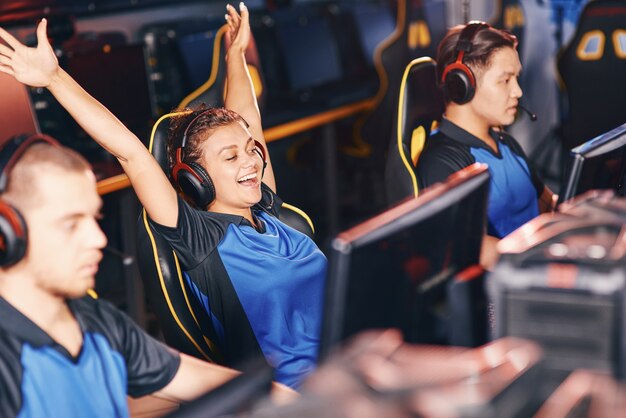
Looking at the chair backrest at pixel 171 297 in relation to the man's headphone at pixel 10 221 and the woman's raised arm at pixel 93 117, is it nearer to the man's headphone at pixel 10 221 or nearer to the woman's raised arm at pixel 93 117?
the woman's raised arm at pixel 93 117

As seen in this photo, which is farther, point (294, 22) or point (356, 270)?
point (294, 22)

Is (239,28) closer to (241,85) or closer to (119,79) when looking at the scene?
(241,85)

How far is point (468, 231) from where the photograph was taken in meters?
1.30

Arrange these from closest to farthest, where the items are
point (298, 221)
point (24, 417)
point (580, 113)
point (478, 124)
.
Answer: point (24, 417), point (298, 221), point (478, 124), point (580, 113)

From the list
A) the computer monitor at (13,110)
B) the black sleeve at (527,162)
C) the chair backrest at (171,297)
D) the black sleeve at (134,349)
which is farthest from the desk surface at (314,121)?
the black sleeve at (134,349)

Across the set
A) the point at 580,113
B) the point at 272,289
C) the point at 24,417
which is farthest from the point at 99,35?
the point at 24,417

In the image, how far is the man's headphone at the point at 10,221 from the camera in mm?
1187

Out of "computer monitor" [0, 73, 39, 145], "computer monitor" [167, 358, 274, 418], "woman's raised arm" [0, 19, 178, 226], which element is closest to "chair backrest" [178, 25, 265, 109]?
"computer monitor" [0, 73, 39, 145]

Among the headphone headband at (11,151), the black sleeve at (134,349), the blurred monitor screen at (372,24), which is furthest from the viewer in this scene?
the blurred monitor screen at (372,24)

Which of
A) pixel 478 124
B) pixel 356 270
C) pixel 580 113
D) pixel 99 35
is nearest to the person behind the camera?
pixel 356 270

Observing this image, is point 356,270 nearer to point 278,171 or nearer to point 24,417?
point 24,417

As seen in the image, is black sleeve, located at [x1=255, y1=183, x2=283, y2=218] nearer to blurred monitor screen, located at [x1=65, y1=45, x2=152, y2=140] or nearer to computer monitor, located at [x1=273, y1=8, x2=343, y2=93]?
blurred monitor screen, located at [x1=65, y1=45, x2=152, y2=140]

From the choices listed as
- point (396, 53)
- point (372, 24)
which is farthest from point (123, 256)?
point (372, 24)

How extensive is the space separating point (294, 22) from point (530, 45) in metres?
1.35
